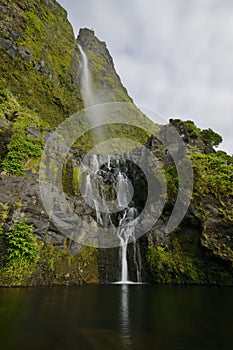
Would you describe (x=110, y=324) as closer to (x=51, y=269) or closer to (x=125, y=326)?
(x=125, y=326)

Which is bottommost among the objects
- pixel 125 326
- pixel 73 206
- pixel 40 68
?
pixel 125 326

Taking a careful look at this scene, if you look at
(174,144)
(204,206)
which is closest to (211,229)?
(204,206)

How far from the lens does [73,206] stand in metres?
13.1

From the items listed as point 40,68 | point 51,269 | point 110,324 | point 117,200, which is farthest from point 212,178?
point 40,68

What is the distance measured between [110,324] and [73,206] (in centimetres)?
849

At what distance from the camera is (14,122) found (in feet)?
43.1

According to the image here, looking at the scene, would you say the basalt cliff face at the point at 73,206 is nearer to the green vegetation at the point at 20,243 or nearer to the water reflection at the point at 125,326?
the green vegetation at the point at 20,243

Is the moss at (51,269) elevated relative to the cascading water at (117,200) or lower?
lower

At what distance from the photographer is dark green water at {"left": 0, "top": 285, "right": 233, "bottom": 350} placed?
3924 millimetres

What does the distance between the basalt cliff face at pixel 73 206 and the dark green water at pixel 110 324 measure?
2748 mm

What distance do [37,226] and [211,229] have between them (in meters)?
9.70

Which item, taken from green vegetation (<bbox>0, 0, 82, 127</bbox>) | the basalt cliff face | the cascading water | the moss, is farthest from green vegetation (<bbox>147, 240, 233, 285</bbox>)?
green vegetation (<bbox>0, 0, 82, 127</bbox>)

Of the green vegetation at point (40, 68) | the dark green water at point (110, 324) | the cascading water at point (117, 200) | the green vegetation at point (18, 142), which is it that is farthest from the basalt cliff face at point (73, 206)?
the dark green water at point (110, 324)

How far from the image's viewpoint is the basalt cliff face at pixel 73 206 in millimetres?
10148
